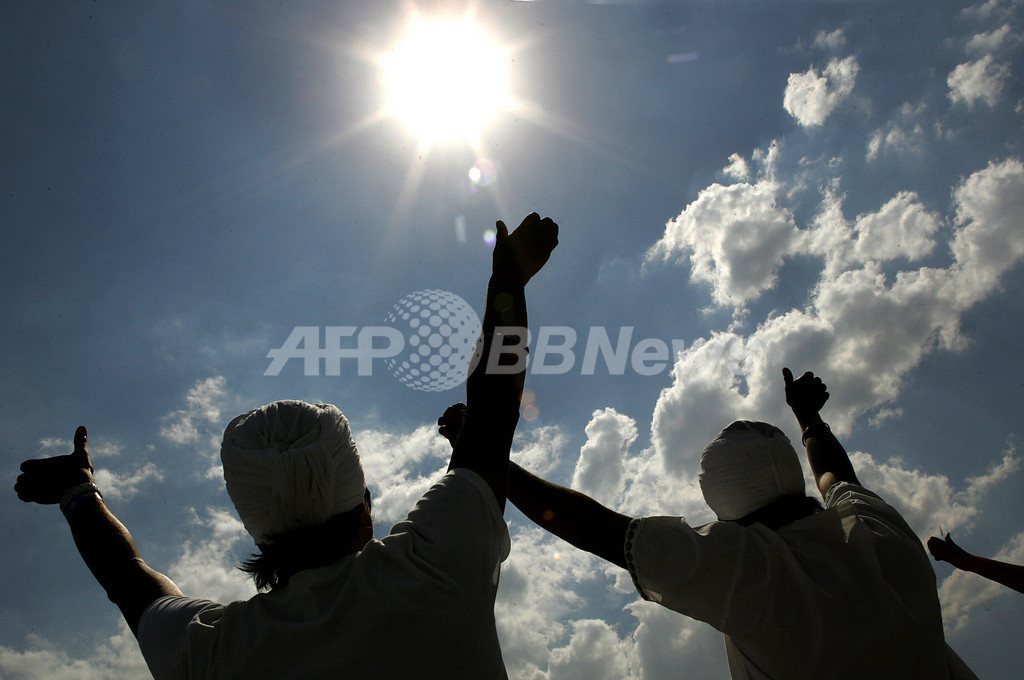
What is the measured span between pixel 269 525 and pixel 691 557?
213cm

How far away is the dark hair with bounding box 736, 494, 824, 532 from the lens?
343 centimetres

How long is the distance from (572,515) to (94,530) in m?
2.43

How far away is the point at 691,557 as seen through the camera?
298 cm

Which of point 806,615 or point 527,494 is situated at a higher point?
point 527,494

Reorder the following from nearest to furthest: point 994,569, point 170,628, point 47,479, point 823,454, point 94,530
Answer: point 170,628 → point 94,530 → point 47,479 → point 823,454 → point 994,569

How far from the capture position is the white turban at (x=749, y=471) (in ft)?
11.5

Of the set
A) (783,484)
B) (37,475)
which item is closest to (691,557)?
(783,484)

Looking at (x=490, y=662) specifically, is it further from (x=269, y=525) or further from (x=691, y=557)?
(x=691, y=557)

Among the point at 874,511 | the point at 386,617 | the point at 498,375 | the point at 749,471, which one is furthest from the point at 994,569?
the point at 386,617

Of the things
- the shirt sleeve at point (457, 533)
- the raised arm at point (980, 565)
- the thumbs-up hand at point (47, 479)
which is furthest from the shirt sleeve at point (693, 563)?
the raised arm at point (980, 565)

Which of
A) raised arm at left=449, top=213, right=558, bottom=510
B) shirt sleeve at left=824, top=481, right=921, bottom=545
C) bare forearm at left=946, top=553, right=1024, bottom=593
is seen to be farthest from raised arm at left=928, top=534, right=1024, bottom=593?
raised arm at left=449, top=213, right=558, bottom=510

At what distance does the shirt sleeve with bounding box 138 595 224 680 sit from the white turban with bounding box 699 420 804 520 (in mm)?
2943

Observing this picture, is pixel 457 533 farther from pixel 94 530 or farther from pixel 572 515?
pixel 94 530

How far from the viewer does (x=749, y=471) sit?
3559 mm
